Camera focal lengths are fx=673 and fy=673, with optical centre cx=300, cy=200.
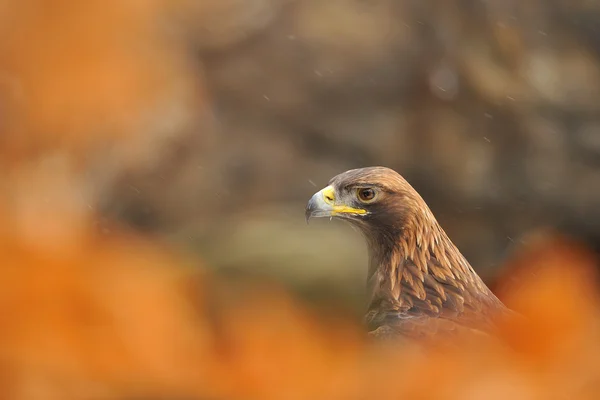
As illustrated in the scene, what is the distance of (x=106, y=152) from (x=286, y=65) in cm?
84

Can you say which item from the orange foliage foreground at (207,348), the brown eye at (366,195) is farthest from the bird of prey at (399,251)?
the orange foliage foreground at (207,348)

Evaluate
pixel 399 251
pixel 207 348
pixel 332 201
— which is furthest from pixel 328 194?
pixel 207 348

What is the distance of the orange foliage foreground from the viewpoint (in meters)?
0.28

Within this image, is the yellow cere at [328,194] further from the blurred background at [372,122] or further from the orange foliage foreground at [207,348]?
the orange foliage foreground at [207,348]

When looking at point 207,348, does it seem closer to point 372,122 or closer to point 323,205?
point 323,205

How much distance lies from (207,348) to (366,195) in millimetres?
583

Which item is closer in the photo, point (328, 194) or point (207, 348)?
point (207, 348)

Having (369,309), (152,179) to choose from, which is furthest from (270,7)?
(369,309)

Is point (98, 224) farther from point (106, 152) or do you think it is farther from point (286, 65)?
point (286, 65)

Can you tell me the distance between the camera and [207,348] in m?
0.38

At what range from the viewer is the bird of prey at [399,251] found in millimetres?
876

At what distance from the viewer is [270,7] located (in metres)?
1.64

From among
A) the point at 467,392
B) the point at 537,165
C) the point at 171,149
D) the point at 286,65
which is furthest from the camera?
the point at 286,65

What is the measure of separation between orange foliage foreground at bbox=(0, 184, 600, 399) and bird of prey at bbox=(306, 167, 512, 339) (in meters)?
0.46
